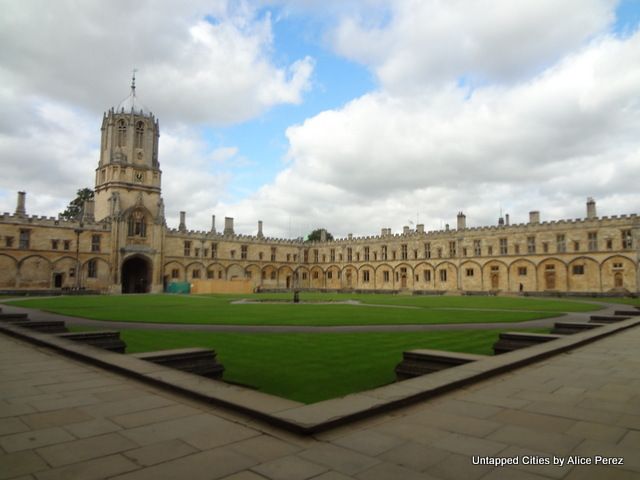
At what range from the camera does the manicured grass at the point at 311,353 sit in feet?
21.6

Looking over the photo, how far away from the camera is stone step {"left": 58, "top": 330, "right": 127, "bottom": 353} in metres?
9.16

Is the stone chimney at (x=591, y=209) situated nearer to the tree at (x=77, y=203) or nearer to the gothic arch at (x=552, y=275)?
the gothic arch at (x=552, y=275)

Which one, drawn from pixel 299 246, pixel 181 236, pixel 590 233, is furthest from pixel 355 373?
pixel 299 246

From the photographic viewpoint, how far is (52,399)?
526 cm

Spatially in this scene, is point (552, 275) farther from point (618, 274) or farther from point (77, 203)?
point (77, 203)

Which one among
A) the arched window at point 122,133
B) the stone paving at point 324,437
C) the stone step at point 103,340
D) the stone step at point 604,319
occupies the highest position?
the arched window at point 122,133

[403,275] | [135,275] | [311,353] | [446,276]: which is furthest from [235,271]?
[311,353]

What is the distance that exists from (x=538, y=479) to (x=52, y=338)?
9.72 metres

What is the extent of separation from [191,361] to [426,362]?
149 inches

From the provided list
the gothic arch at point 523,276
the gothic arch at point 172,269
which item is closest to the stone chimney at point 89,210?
the gothic arch at point 172,269

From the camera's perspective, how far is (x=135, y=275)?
186 feet

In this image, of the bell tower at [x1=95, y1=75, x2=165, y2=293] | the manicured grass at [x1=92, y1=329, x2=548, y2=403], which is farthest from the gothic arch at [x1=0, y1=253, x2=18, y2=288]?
the manicured grass at [x1=92, y1=329, x2=548, y2=403]

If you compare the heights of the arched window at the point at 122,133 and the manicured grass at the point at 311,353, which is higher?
the arched window at the point at 122,133

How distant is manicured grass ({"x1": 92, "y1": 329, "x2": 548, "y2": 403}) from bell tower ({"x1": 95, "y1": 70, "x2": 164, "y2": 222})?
47.6 m
